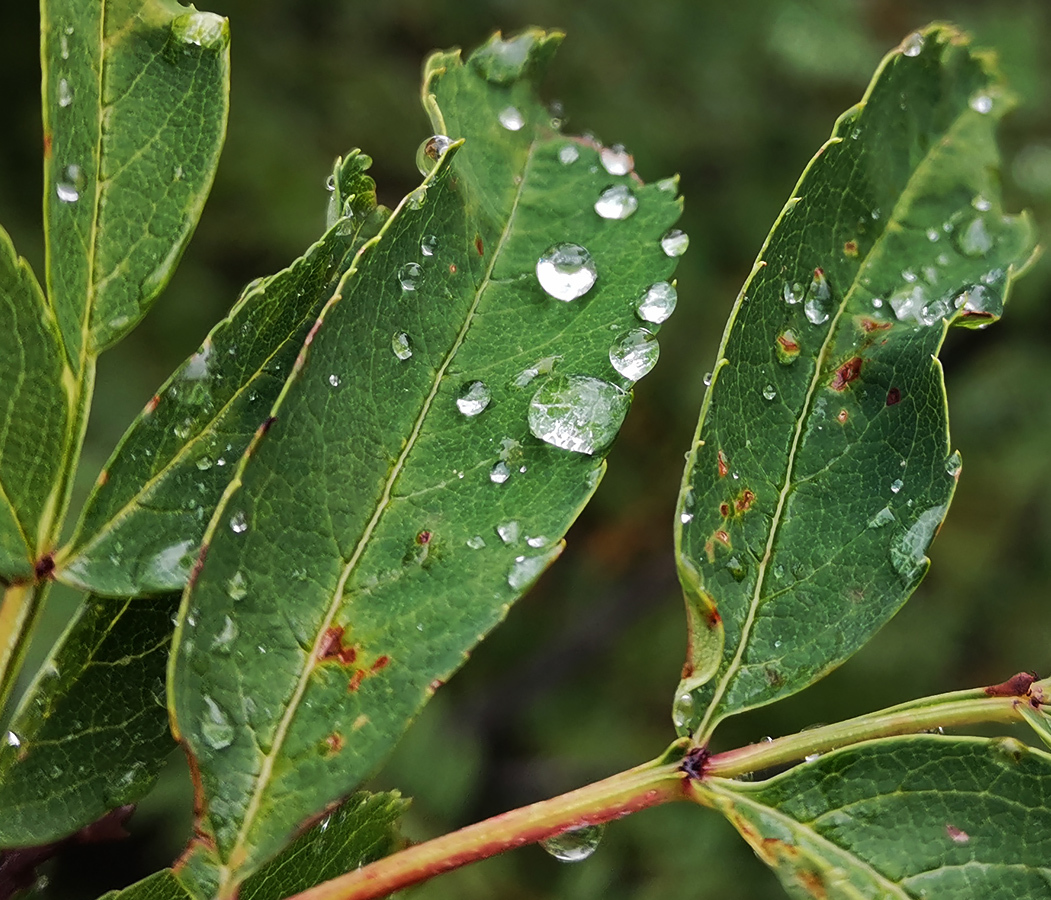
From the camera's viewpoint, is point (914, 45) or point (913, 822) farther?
point (914, 45)

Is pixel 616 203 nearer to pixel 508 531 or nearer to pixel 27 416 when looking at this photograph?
pixel 508 531

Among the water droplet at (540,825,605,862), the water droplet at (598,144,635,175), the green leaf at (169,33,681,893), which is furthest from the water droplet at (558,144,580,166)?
the water droplet at (540,825,605,862)

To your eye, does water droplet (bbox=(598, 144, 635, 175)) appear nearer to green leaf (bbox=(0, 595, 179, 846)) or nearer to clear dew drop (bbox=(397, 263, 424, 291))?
clear dew drop (bbox=(397, 263, 424, 291))

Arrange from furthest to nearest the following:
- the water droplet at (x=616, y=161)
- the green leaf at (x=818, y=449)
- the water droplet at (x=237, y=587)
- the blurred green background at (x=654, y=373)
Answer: the blurred green background at (x=654, y=373), the water droplet at (x=616, y=161), the green leaf at (x=818, y=449), the water droplet at (x=237, y=587)

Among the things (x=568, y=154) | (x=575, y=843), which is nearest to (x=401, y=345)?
(x=568, y=154)

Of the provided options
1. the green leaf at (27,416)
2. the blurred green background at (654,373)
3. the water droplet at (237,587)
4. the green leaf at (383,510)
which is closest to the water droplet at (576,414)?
the green leaf at (383,510)

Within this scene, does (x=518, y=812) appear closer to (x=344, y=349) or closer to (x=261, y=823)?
(x=261, y=823)

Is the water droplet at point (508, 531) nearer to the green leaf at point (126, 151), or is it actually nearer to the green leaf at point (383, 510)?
the green leaf at point (383, 510)
